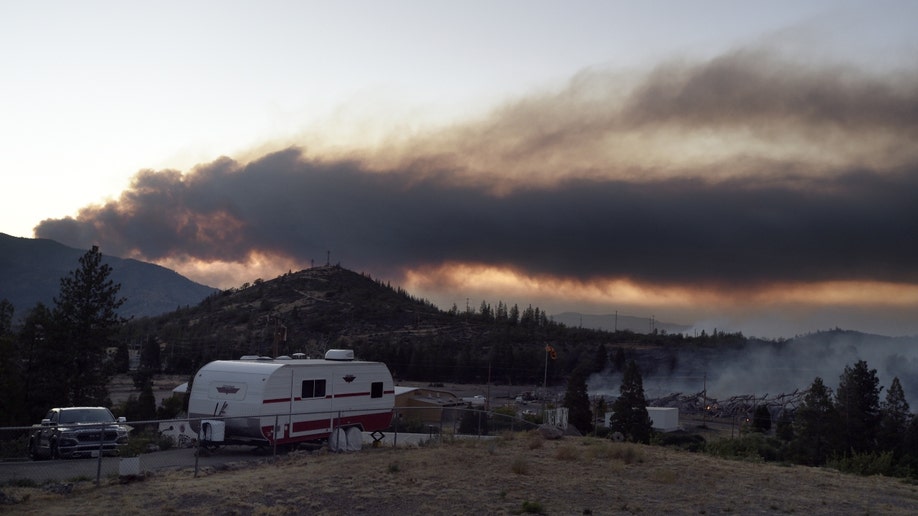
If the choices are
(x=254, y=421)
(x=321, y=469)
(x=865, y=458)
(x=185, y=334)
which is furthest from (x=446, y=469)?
(x=185, y=334)

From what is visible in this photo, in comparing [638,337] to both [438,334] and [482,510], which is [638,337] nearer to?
[438,334]

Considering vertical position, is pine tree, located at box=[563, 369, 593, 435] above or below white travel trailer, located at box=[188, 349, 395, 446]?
below

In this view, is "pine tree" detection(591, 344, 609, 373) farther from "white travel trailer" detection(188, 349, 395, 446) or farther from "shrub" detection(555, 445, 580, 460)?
"shrub" detection(555, 445, 580, 460)

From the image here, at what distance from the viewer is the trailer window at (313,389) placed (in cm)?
2477

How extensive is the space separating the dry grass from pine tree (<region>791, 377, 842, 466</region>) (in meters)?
26.1

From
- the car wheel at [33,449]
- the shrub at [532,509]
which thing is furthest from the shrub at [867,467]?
the car wheel at [33,449]

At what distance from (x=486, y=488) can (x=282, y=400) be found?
9.19 metres

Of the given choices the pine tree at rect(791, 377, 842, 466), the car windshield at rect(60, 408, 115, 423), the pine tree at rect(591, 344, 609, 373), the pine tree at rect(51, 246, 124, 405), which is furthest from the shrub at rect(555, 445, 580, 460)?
the pine tree at rect(591, 344, 609, 373)

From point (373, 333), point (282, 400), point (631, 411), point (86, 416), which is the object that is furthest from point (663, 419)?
point (373, 333)

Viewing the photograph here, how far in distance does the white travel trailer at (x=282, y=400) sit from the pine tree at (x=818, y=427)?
31636 mm

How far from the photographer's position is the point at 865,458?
102ft

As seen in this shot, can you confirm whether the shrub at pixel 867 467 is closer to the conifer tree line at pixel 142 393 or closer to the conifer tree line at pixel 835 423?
the conifer tree line at pixel 142 393

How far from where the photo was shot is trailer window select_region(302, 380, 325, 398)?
81.3ft

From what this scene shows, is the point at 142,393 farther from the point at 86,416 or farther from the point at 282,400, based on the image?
the point at 282,400
